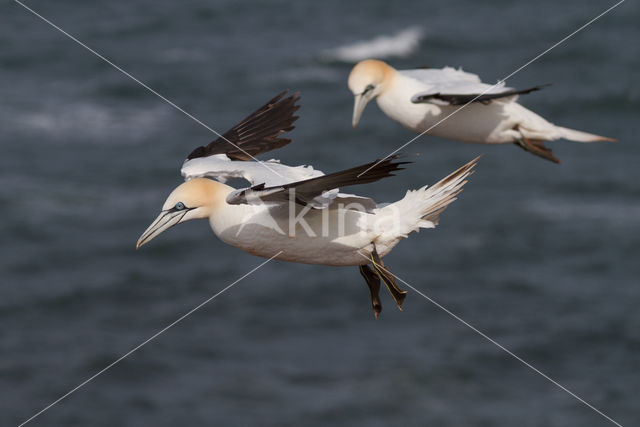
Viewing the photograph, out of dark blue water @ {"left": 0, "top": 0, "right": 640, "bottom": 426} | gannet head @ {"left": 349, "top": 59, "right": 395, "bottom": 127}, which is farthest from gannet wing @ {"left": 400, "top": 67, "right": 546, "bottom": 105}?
dark blue water @ {"left": 0, "top": 0, "right": 640, "bottom": 426}

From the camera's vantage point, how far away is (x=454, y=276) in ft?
217

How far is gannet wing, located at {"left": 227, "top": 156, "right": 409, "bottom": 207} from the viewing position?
8.86 meters

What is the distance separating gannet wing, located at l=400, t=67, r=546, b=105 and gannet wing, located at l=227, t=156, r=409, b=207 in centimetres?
359

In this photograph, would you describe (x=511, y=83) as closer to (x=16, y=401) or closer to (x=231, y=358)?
(x=231, y=358)

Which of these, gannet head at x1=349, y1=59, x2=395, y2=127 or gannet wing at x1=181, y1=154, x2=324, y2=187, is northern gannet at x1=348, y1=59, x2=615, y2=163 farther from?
gannet wing at x1=181, y1=154, x2=324, y2=187

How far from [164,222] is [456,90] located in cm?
457

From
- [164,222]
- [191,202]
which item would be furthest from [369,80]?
[164,222]

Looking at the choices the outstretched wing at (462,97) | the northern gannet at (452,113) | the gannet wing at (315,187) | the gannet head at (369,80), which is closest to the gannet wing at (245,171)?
the gannet wing at (315,187)

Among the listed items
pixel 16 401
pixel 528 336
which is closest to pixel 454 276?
pixel 528 336

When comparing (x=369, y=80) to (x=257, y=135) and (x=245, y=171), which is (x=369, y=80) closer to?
(x=257, y=135)

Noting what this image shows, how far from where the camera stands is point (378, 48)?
250 feet

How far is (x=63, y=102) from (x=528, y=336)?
36.7 metres

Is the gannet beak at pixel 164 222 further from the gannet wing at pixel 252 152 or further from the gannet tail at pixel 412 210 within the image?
the gannet tail at pixel 412 210

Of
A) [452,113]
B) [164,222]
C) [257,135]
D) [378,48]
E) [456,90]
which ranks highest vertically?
[378,48]
